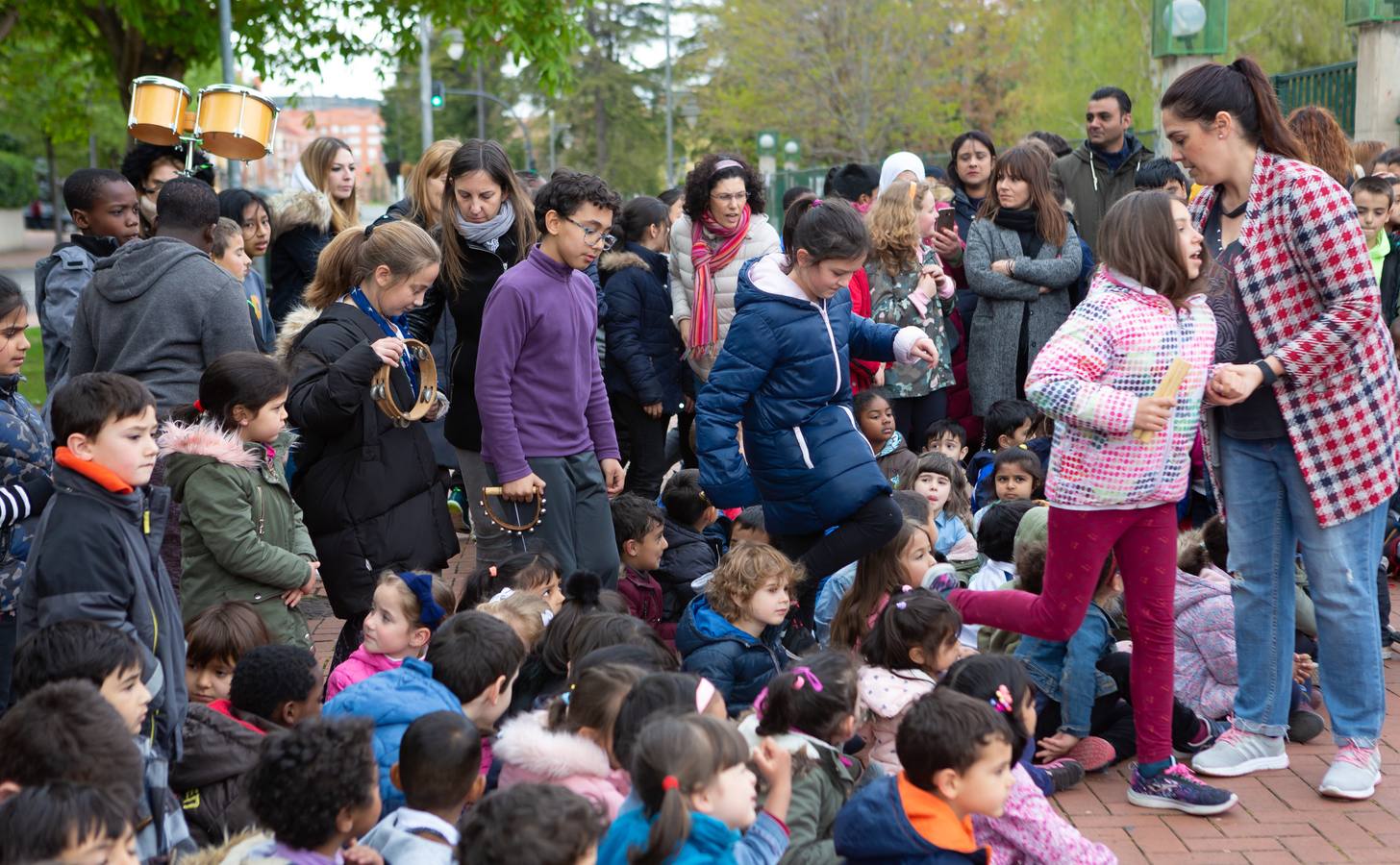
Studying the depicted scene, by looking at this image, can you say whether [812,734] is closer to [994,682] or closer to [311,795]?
[994,682]

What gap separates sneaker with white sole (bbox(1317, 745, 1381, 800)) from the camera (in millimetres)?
4562

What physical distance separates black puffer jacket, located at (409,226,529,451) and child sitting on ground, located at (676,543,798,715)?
1.33 metres

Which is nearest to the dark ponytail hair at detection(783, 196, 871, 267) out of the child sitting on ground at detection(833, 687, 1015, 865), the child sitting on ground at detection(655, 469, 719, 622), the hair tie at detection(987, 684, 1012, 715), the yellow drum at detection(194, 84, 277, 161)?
the hair tie at detection(987, 684, 1012, 715)

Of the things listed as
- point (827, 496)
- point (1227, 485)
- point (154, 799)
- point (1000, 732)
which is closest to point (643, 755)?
point (1000, 732)

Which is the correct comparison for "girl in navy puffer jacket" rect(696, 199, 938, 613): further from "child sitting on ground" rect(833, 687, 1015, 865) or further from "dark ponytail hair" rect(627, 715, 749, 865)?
"dark ponytail hair" rect(627, 715, 749, 865)

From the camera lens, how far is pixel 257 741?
13.4 ft

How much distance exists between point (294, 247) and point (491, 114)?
57211 mm

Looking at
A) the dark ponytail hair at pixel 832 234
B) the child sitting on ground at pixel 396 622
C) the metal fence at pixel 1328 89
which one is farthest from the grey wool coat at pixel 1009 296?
the metal fence at pixel 1328 89

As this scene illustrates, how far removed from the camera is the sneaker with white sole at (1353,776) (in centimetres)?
456

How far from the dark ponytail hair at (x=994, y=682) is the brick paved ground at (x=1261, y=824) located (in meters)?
0.56

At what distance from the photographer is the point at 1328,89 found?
1233 centimetres

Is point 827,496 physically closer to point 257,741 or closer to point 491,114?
point 257,741

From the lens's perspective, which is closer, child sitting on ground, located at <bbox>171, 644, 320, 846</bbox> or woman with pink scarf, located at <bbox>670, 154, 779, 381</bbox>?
child sitting on ground, located at <bbox>171, 644, 320, 846</bbox>

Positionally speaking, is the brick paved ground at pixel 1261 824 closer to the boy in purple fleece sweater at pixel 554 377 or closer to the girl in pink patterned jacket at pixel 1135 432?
the girl in pink patterned jacket at pixel 1135 432
